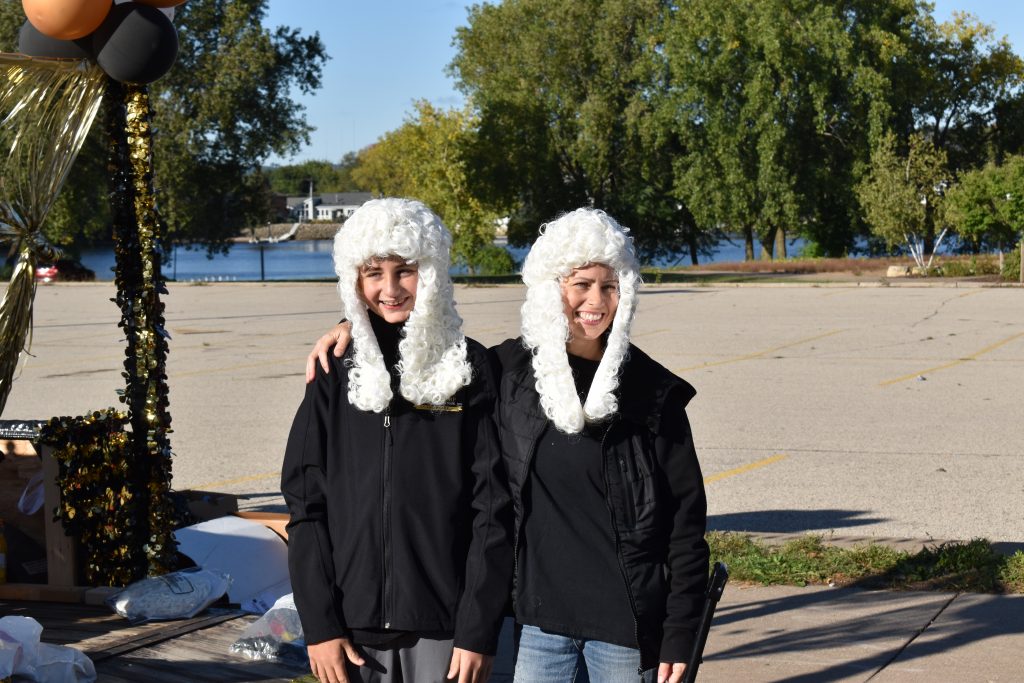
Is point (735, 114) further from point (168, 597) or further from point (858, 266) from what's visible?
point (168, 597)

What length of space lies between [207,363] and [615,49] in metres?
36.8

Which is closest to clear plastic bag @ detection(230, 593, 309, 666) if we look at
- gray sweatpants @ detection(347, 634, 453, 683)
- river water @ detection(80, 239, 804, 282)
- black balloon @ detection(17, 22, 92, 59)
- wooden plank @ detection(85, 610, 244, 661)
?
wooden plank @ detection(85, 610, 244, 661)

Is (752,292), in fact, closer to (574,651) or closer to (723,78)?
(723,78)

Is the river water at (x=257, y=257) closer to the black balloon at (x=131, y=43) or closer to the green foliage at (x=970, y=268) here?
the green foliage at (x=970, y=268)

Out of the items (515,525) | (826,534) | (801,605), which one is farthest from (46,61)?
(826,534)

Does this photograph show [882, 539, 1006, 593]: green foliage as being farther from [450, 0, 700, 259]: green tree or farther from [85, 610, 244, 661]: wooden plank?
[450, 0, 700, 259]: green tree

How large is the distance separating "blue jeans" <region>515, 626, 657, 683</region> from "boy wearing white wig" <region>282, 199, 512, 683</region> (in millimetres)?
119

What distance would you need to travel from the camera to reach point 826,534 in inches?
270

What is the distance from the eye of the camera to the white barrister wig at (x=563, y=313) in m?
2.69

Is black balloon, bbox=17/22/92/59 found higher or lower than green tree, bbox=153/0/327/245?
lower

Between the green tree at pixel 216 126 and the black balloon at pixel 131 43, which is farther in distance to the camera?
the green tree at pixel 216 126

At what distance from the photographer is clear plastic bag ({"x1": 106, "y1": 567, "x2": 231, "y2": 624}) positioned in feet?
16.7

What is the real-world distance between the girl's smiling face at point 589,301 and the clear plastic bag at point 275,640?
2.37 metres

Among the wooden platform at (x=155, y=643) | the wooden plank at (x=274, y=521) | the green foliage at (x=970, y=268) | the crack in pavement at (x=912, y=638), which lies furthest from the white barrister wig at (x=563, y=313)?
the green foliage at (x=970, y=268)
